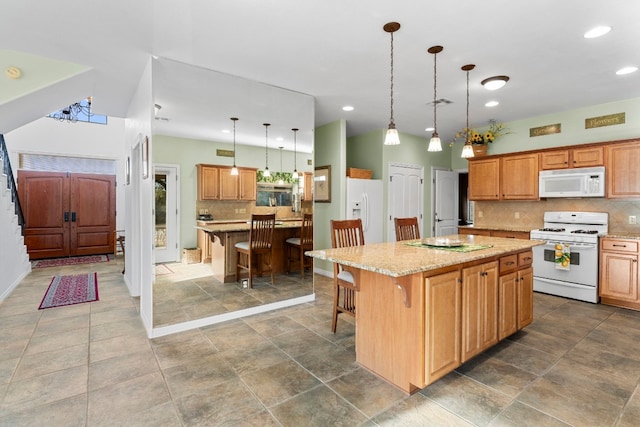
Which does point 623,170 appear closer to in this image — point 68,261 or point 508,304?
point 508,304

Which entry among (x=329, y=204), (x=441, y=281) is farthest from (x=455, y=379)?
(x=329, y=204)

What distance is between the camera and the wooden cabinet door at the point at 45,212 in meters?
6.90

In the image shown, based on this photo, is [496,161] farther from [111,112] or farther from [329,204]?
[111,112]

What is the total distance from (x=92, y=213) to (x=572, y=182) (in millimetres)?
9567

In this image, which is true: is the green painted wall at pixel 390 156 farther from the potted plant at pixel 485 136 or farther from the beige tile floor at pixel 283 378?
the beige tile floor at pixel 283 378

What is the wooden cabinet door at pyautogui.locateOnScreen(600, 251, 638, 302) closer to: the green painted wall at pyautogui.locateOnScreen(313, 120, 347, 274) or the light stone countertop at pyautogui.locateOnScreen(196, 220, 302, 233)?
the green painted wall at pyautogui.locateOnScreen(313, 120, 347, 274)

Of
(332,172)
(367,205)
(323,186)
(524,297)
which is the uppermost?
(332,172)

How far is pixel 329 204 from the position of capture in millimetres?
5398

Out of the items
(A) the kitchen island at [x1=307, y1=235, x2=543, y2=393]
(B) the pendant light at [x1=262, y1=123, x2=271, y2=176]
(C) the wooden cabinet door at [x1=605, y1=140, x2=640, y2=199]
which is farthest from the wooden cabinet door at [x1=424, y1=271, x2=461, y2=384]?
Result: (C) the wooden cabinet door at [x1=605, y1=140, x2=640, y2=199]

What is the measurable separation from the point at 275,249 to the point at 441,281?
105 inches

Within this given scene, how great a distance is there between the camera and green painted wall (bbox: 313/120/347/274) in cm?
518

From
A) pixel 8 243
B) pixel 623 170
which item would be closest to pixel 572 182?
pixel 623 170

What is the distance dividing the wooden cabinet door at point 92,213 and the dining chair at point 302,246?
227 inches

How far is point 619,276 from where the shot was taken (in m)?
3.85
